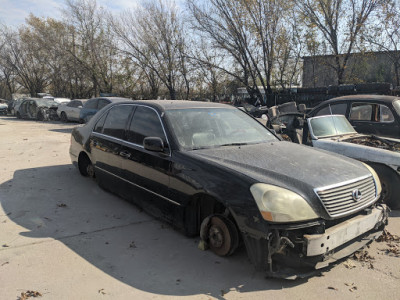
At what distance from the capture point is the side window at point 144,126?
4.24 metres

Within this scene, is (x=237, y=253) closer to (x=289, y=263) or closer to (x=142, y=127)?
(x=289, y=263)

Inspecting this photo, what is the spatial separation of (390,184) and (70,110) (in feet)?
62.4

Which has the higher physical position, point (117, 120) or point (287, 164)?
point (117, 120)

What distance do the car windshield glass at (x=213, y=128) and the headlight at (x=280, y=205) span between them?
1.20 m

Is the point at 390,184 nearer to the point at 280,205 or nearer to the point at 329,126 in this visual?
the point at 329,126

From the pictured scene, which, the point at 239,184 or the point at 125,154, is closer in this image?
the point at 239,184

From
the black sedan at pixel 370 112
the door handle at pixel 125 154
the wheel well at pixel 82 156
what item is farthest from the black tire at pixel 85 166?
the black sedan at pixel 370 112

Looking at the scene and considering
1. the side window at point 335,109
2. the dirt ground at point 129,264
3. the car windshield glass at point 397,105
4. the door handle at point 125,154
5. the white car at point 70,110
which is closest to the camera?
the dirt ground at point 129,264

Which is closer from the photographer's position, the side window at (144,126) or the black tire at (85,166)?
the side window at (144,126)

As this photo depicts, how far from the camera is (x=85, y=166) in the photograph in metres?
6.43

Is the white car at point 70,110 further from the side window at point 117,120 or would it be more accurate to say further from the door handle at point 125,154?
the door handle at point 125,154

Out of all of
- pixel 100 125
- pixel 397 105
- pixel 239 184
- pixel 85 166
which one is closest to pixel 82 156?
pixel 85 166

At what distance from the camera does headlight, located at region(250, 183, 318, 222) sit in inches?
112

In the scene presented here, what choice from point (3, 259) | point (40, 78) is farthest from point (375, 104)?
point (40, 78)
